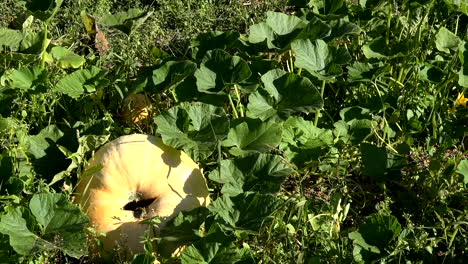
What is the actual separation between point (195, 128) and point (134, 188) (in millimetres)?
303

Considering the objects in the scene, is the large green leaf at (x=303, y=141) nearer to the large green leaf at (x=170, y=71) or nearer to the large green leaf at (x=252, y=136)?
the large green leaf at (x=252, y=136)

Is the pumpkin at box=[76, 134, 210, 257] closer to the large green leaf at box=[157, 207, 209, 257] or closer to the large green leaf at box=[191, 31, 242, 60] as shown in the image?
the large green leaf at box=[157, 207, 209, 257]

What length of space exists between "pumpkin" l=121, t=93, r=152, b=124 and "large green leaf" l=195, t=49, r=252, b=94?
0.40m

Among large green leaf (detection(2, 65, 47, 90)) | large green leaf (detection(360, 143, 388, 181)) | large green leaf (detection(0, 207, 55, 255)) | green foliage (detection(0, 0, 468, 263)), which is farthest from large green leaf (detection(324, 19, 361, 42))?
large green leaf (detection(0, 207, 55, 255))

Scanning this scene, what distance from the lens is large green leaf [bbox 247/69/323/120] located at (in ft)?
10.3

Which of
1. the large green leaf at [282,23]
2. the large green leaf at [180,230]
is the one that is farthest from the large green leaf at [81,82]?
the large green leaf at [180,230]

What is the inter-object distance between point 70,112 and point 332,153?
1103 millimetres

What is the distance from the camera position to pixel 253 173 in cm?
290

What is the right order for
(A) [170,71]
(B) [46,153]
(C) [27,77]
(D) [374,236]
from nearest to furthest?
(D) [374,236] → (B) [46,153] → (A) [170,71] → (C) [27,77]

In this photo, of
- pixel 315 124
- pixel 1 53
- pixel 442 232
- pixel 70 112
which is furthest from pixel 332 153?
pixel 1 53

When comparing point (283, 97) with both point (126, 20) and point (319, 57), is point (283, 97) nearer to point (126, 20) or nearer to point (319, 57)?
point (319, 57)

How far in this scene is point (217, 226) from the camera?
2.66m

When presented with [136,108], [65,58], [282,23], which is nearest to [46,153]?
[136,108]

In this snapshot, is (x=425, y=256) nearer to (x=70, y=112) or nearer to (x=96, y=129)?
(x=96, y=129)
